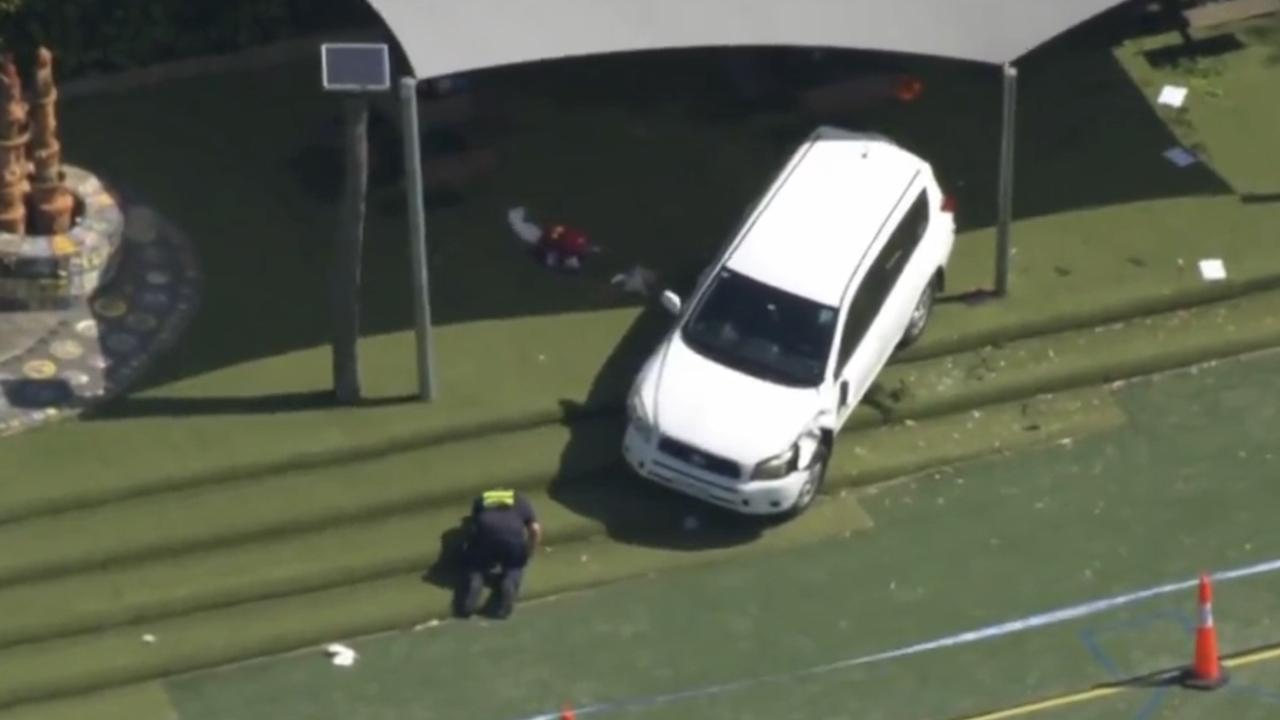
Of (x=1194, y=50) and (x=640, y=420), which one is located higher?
(x=1194, y=50)

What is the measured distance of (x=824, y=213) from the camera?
2358 cm

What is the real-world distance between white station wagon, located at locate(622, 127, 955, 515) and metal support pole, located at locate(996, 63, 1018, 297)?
43cm

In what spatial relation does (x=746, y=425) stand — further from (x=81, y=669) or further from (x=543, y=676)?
(x=81, y=669)

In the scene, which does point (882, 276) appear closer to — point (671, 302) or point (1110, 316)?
point (671, 302)

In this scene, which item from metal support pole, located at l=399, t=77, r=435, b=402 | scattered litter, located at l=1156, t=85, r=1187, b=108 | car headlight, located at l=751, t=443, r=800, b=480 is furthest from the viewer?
scattered litter, located at l=1156, t=85, r=1187, b=108

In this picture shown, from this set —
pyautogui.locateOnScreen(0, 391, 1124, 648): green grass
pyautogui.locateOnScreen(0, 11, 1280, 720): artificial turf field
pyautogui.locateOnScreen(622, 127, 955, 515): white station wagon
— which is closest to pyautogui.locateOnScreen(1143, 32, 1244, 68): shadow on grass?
pyautogui.locateOnScreen(0, 11, 1280, 720): artificial turf field

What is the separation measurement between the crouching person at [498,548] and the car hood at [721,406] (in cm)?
118

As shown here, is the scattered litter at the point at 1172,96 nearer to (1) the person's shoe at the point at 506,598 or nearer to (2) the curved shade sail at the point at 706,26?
(2) the curved shade sail at the point at 706,26

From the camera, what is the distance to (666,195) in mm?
25438

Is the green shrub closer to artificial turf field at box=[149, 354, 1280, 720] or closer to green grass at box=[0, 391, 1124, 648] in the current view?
green grass at box=[0, 391, 1124, 648]

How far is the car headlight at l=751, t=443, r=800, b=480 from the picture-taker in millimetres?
22266

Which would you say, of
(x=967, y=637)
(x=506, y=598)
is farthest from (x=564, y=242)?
(x=967, y=637)

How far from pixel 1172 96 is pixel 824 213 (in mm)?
4597

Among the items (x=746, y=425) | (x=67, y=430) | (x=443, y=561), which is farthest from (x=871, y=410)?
(x=67, y=430)
